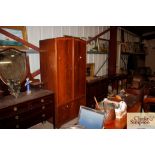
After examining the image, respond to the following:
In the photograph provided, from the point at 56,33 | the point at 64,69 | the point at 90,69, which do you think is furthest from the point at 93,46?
the point at 64,69

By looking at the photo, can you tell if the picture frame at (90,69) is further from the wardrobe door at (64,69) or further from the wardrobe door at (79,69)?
the wardrobe door at (64,69)

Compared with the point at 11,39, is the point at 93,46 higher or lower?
higher

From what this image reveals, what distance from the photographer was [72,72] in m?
2.90

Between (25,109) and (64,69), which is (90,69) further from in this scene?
(25,109)

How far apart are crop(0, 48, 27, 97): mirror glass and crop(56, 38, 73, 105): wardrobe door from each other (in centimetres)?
60

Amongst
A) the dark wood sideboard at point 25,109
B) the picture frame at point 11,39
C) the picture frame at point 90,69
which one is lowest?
the dark wood sideboard at point 25,109

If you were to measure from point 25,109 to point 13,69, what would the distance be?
0.69 m

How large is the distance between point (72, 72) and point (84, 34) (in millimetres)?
1691

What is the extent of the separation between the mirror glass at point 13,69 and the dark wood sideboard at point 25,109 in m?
0.17

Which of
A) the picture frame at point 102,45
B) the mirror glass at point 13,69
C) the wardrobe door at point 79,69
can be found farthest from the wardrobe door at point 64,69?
the picture frame at point 102,45

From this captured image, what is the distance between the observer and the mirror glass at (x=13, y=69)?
219 centimetres

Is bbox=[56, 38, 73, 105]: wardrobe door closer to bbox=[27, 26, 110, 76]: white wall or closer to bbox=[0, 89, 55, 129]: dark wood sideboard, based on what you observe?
bbox=[0, 89, 55, 129]: dark wood sideboard

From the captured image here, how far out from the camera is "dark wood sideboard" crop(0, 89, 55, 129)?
6.20 ft

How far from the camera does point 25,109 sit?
2.09m
